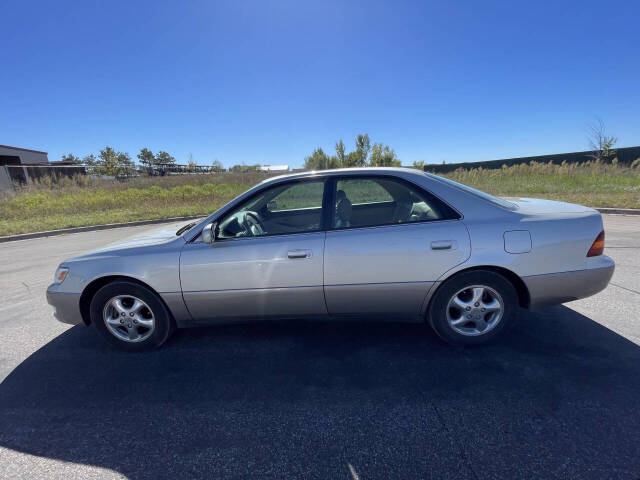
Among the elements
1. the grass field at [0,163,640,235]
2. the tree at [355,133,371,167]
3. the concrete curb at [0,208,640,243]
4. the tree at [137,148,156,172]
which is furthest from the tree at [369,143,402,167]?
the tree at [137,148,156,172]

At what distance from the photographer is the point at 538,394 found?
212 cm

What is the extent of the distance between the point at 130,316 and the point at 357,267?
6.88 feet

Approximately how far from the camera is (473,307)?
2625 mm

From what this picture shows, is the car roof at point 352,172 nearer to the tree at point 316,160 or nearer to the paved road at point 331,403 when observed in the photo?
the paved road at point 331,403

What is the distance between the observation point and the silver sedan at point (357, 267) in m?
2.52

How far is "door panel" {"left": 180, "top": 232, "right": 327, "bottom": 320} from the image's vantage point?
256 cm

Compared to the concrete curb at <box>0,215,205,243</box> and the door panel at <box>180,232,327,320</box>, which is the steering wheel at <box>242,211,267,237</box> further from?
the concrete curb at <box>0,215,205,243</box>

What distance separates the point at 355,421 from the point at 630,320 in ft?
9.91

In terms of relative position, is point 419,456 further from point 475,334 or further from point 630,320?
point 630,320

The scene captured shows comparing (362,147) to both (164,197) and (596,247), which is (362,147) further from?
(596,247)

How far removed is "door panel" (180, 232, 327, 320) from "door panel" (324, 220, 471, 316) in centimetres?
14

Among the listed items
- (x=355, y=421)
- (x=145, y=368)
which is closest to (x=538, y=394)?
(x=355, y=421)

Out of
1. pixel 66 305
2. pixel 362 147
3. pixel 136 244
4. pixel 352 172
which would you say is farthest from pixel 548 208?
pixel 362 147

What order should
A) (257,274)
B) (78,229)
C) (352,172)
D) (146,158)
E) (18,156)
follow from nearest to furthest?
(257,274) → (352,172) → (78,229) → (18,156) → (146,158)
